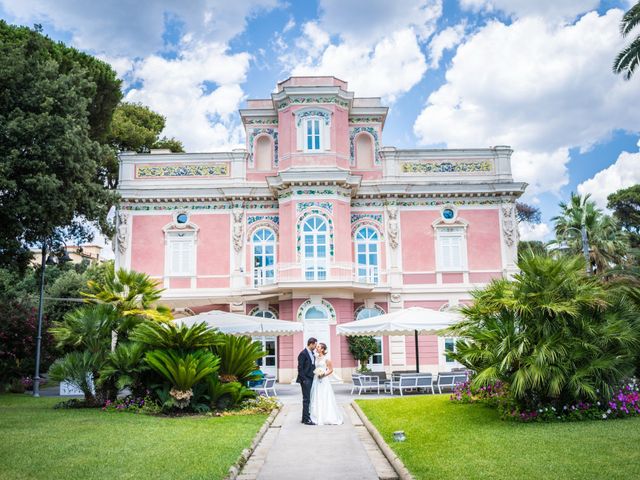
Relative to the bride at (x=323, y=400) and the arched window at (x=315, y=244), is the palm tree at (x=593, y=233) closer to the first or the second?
the arched window at (x=315, y=244)

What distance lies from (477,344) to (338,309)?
12.4 meters

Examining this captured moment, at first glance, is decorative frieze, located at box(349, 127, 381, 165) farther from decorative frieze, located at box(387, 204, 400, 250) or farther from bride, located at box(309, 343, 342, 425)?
bride, located at box(309, 343, 342, 425)

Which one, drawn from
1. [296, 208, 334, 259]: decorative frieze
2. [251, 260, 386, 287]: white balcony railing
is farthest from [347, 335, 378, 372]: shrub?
[296, 208, 334, 259]: decorative frieze

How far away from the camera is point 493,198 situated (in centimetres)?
2645

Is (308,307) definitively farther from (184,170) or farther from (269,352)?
(184,170)

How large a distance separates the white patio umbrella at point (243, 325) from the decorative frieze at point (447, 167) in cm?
1070

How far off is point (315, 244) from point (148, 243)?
290 inches

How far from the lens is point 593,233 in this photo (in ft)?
105

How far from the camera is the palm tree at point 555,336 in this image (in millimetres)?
10445

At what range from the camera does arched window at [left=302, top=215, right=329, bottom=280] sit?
2436 cm

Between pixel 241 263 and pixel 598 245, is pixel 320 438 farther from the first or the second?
pixel 598 245

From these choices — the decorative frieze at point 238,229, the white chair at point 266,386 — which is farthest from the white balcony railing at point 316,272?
the white chair at point 266,386

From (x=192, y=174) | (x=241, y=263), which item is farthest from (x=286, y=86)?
(x=241, y=263)

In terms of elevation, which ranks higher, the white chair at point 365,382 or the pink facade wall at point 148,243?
the pink facade wall at point 148,243
